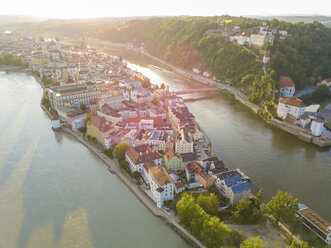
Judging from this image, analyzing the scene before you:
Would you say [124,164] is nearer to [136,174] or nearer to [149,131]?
[136,174]

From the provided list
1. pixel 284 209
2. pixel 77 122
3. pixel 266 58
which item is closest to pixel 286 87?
pixel 266 58

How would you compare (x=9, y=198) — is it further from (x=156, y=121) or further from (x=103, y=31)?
(x=103, y=31)

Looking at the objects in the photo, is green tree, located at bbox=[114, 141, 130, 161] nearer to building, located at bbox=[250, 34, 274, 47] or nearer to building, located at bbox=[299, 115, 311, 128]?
building, located at bbox=[299, 115, 311, 128]

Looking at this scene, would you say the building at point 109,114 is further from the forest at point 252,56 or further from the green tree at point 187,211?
the forest at point 252,56

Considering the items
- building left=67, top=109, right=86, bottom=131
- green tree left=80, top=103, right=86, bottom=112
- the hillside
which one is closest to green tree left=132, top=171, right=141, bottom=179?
building left=67, top=109, right=86, bottom=131

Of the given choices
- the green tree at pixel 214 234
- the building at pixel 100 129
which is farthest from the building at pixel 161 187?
the building at pixel 100 129

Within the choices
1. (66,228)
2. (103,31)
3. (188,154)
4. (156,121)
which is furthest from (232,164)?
(103,31)
